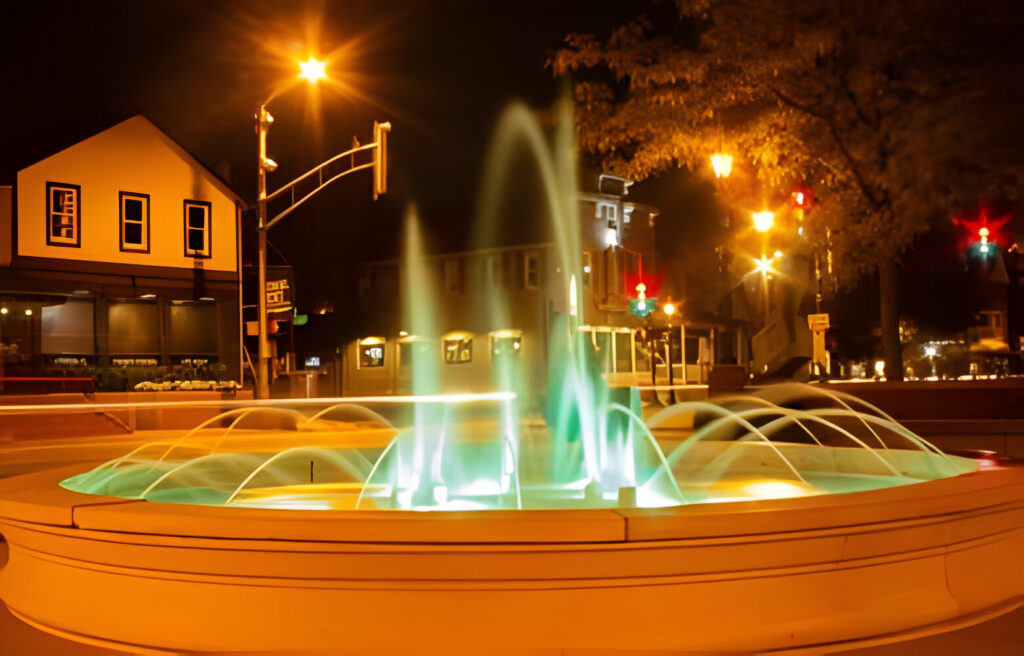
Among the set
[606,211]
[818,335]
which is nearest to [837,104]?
[818,335]

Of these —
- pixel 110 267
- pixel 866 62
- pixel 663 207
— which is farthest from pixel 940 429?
pixel 663 207

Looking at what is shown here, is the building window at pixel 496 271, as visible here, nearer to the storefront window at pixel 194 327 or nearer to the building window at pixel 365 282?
the building window at pixel 365 282

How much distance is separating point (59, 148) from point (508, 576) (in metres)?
35.9

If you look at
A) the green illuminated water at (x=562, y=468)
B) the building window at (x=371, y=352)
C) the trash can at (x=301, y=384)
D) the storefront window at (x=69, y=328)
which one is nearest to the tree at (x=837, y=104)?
the green illuminated water at (x=562, y=468)

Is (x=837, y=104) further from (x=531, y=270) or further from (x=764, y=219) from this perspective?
(x=531, y=270)

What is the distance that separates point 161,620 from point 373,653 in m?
1.17

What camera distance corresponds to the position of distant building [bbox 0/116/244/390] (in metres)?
35.9

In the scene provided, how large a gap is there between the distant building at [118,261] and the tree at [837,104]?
2349 cm

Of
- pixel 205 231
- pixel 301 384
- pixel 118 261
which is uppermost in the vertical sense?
pixel 205 231

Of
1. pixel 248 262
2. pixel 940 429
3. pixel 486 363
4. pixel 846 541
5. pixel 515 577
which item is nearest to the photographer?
pixel 515 577

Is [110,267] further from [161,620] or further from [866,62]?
[161,620]

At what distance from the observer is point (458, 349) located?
57.2 meters

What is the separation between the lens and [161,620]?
5.23m

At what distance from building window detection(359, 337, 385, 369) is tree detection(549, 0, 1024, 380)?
39.9 metres
